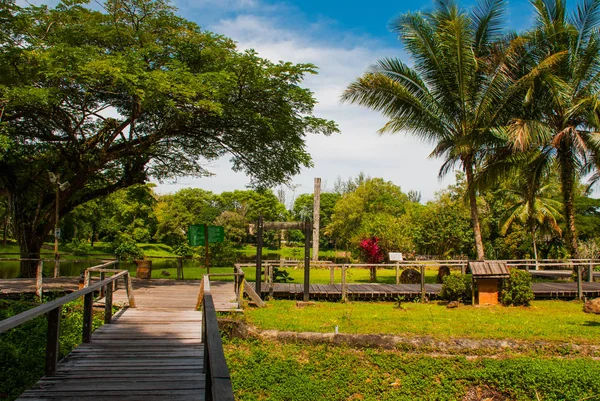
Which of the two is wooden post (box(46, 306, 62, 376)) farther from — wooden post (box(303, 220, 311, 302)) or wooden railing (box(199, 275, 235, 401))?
wooden post (box(303, 220, 311, 302))

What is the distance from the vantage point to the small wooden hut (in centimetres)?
1416

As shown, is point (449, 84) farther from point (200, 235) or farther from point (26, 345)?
point (26, 345)

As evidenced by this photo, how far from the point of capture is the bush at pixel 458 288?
14.8m

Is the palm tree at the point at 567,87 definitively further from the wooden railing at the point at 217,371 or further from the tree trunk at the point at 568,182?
the wooden railing at the point at 217,371

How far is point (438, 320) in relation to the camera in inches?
462

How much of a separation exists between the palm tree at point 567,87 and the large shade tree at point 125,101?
8017 millimetres

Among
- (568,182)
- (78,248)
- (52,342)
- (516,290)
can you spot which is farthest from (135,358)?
(78,248)

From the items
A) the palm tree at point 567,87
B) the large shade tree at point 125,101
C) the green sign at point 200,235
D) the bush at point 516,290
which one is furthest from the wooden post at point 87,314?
the palm tree at point 567,87

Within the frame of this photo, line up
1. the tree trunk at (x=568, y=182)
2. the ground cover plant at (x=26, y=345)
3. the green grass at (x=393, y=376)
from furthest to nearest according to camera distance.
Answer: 1. the tree trunk at (x=568, y=182)
2. the green grass at (x=393, y=376)
3. the ground cover plant at (x=26, y=345)

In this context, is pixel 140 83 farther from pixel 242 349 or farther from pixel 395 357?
pixel 395 357

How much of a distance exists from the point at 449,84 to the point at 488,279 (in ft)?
23.1

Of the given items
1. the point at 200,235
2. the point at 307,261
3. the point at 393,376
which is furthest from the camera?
the point at 200,235

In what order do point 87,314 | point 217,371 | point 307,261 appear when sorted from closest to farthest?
1. point 217,371
2. point 87,314
3. point 307,261

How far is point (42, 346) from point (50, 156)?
10.1 m
